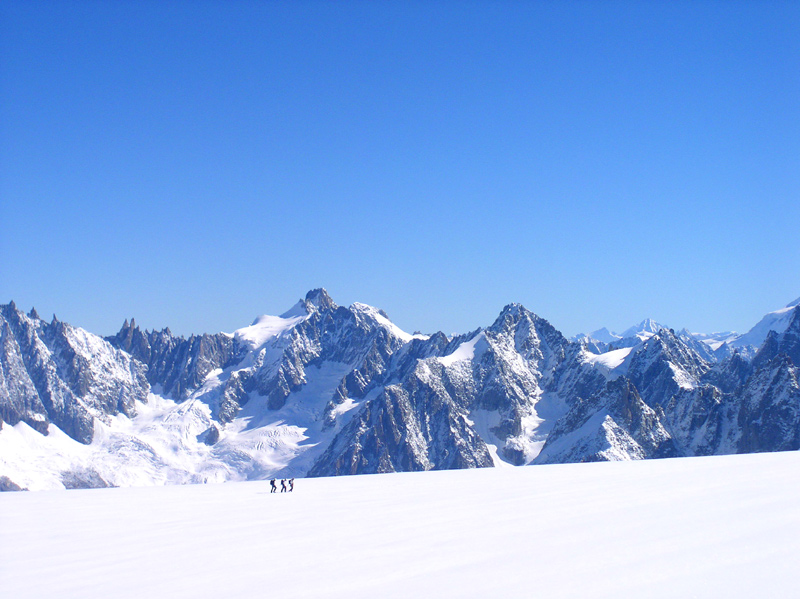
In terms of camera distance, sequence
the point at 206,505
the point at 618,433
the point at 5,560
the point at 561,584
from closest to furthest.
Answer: the point at 561,584 < the point at 5,560 < the point at 206,505 < the point at 618,433

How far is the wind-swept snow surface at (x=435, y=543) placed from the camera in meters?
15.4

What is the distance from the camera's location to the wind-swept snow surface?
15.4 metres

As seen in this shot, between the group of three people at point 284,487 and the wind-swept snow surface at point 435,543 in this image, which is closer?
the wind-swept snow surface at point 435,543

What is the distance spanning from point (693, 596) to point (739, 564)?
2.67 metres

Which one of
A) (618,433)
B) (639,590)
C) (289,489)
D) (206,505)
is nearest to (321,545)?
(639,590)

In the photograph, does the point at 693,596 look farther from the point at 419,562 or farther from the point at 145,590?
the point at 145,590

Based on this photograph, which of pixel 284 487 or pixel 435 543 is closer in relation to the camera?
pixel 435 543

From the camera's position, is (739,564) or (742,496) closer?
(739,564)

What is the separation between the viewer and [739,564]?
15.7 metres

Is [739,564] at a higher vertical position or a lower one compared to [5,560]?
higher

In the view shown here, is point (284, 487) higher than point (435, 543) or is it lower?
lower

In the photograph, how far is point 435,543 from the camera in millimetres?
19875

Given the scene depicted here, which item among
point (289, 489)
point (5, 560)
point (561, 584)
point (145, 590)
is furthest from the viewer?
point (289, 489)

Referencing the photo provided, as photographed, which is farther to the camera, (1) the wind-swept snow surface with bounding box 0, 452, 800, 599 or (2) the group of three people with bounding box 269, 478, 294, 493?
(2) the group of three people with bounding box 269, 478, 294, 493
